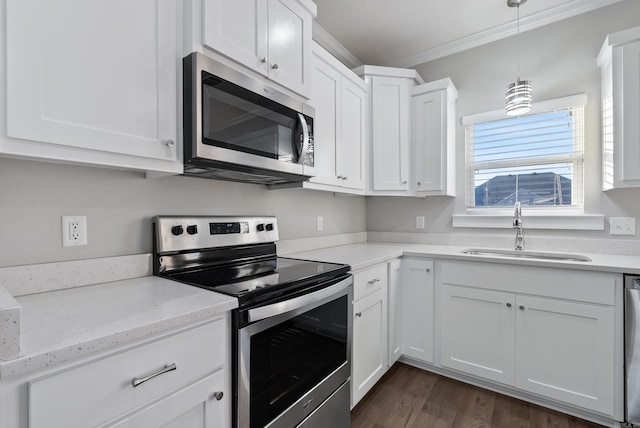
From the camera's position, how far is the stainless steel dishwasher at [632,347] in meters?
1.58

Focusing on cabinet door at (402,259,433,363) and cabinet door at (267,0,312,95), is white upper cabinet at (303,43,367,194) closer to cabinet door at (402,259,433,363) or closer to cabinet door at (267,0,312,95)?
cabinet door at (267,0,312,95)

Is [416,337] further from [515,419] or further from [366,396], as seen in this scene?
[515,419]

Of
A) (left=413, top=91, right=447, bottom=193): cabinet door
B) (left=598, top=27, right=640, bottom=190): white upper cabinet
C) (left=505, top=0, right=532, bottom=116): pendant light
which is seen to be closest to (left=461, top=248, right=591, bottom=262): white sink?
(left=598, top=27, right=640, bottom=190): white upper cabinet

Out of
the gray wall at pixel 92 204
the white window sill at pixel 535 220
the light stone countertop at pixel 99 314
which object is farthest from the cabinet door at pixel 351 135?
the light stone countertop at pixel 99 314

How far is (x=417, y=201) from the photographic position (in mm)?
2895

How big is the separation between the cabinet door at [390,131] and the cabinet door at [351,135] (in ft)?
0.54

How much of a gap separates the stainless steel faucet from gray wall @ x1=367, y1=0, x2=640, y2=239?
0.17 meters

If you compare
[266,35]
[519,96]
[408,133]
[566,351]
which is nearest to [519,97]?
[519,96]

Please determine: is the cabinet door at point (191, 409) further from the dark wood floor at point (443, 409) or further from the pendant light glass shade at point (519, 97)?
the pendant light glass shade at point (519, 97)

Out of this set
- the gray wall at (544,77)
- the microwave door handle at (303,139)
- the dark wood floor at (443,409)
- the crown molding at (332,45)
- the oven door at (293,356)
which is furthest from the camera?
the crown molding at (332,45)

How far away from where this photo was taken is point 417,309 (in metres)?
2.28

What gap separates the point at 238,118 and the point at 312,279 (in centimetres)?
77

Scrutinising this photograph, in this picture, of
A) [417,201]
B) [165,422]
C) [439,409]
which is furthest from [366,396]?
[417,201]

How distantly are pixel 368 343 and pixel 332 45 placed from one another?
237 centimetres
